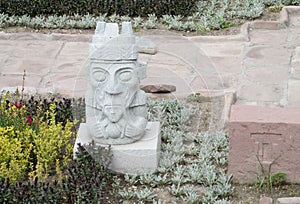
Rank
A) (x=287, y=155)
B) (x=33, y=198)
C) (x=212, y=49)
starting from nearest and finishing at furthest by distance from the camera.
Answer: (x=33, y=198) < (x=287, y=155) < (x=212, y=49)

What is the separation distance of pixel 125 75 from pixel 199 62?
2818 millimetres

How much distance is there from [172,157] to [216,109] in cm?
138

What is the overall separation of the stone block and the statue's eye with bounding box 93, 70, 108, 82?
1267 millimetres

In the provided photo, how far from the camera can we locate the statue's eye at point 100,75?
8047 millimetres

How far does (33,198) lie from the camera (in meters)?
7.40

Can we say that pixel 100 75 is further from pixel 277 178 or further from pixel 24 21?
pixel 24 21

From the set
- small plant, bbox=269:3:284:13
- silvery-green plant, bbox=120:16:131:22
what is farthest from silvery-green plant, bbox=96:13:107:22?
small plant, bbox=269:3:284:13

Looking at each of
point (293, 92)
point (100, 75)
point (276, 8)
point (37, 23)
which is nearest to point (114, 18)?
point (37, 23)

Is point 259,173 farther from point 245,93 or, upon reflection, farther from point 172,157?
point 245,93

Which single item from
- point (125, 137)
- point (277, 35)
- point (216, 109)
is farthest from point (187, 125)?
point (277, 35)

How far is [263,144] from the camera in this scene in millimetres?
7934

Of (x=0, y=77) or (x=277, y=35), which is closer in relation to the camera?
(x=0, y=77)

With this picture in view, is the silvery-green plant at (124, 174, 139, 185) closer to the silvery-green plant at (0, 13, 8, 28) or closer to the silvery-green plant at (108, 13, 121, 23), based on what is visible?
the silvery-green plant at (108, 13, 121, 23)

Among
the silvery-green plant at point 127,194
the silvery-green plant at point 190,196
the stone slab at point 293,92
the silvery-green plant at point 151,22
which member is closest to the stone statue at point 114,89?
the silvery-green plant at point 127,194
